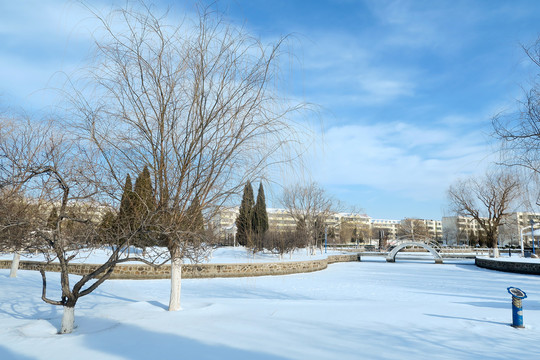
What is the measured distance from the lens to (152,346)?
4.75 metres

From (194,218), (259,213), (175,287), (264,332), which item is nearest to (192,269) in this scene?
(259,213)

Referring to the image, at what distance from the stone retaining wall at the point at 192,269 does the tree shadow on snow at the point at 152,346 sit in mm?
8835

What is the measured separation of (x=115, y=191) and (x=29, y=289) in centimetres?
610

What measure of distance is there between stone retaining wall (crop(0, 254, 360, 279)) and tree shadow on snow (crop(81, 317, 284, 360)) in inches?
348

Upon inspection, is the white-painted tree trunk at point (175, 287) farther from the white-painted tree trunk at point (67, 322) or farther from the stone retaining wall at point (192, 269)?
the stone retaining wall at point (192, 269)

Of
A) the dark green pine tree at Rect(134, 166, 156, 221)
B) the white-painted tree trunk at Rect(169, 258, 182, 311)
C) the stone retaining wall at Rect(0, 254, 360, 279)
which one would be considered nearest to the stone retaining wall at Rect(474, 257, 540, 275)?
the stone retaining wall at Rect(0, 254, 360, 279)

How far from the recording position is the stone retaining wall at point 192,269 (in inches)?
626

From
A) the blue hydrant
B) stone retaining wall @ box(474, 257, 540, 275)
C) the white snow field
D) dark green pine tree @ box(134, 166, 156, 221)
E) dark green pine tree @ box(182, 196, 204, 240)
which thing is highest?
dark green pine tree @ box(134, 166, 156, 221)

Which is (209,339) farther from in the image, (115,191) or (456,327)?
(456,327)

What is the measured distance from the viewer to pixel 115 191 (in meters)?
6.20

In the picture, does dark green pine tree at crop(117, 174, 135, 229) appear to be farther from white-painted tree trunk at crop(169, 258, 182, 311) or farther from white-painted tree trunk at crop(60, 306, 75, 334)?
white-painted tree trunk at crop(60, 306, 75, 334)

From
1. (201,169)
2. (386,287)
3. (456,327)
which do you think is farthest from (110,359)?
(386,287)

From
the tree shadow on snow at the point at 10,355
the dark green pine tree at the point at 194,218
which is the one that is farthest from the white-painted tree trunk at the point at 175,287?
the tree shadow on snow at the point at 10,355

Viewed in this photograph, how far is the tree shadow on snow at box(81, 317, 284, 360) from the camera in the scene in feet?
14.4
